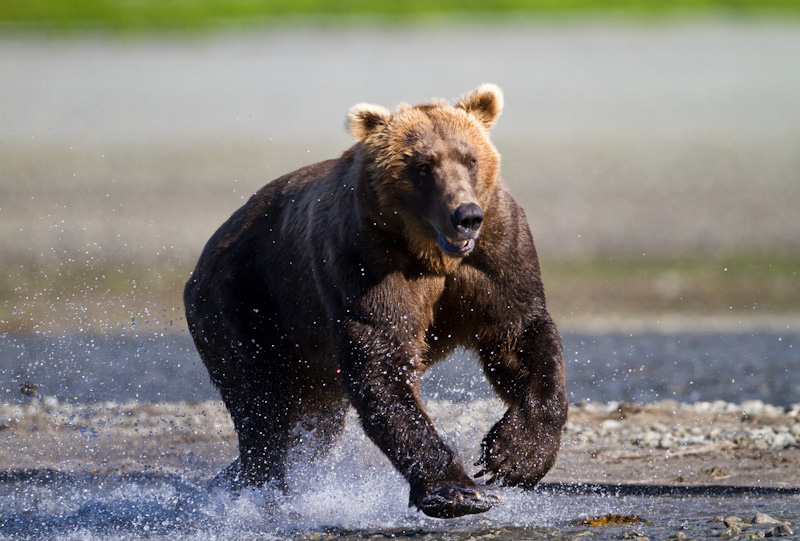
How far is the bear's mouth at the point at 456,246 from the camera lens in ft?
15.2

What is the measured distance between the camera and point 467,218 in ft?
14.8

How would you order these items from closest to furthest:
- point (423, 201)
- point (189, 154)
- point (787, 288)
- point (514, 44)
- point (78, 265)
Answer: point (423, 201) → point (787, 288) → point (78, 265) → point (189, 154) → point (514, 44)

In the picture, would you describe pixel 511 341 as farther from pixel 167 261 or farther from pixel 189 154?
pixel 189 154

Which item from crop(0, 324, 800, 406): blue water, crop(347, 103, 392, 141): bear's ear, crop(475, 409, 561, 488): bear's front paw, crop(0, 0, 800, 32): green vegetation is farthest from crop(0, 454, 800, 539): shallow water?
crop(0, 0, 800, 32): green vegetation

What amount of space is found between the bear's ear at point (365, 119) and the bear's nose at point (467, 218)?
0.80 metres

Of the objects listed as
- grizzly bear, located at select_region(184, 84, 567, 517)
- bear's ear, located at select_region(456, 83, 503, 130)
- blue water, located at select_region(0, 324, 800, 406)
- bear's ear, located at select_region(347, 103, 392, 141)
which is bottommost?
blue water, located at select_region(0, 324, 800, 406)

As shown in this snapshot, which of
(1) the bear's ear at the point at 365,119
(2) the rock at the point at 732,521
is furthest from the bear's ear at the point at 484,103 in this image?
(2) the rock at the point at 732,521

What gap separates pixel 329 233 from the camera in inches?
204

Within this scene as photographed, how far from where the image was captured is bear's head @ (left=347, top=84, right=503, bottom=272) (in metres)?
4.69

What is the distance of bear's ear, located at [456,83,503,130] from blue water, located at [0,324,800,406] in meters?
2.68

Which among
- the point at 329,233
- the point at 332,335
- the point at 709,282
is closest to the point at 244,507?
the point at 332,335

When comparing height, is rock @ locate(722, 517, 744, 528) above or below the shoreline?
above

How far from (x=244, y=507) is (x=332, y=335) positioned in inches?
41.4

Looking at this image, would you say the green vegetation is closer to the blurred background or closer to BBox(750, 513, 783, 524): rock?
the blurred background
